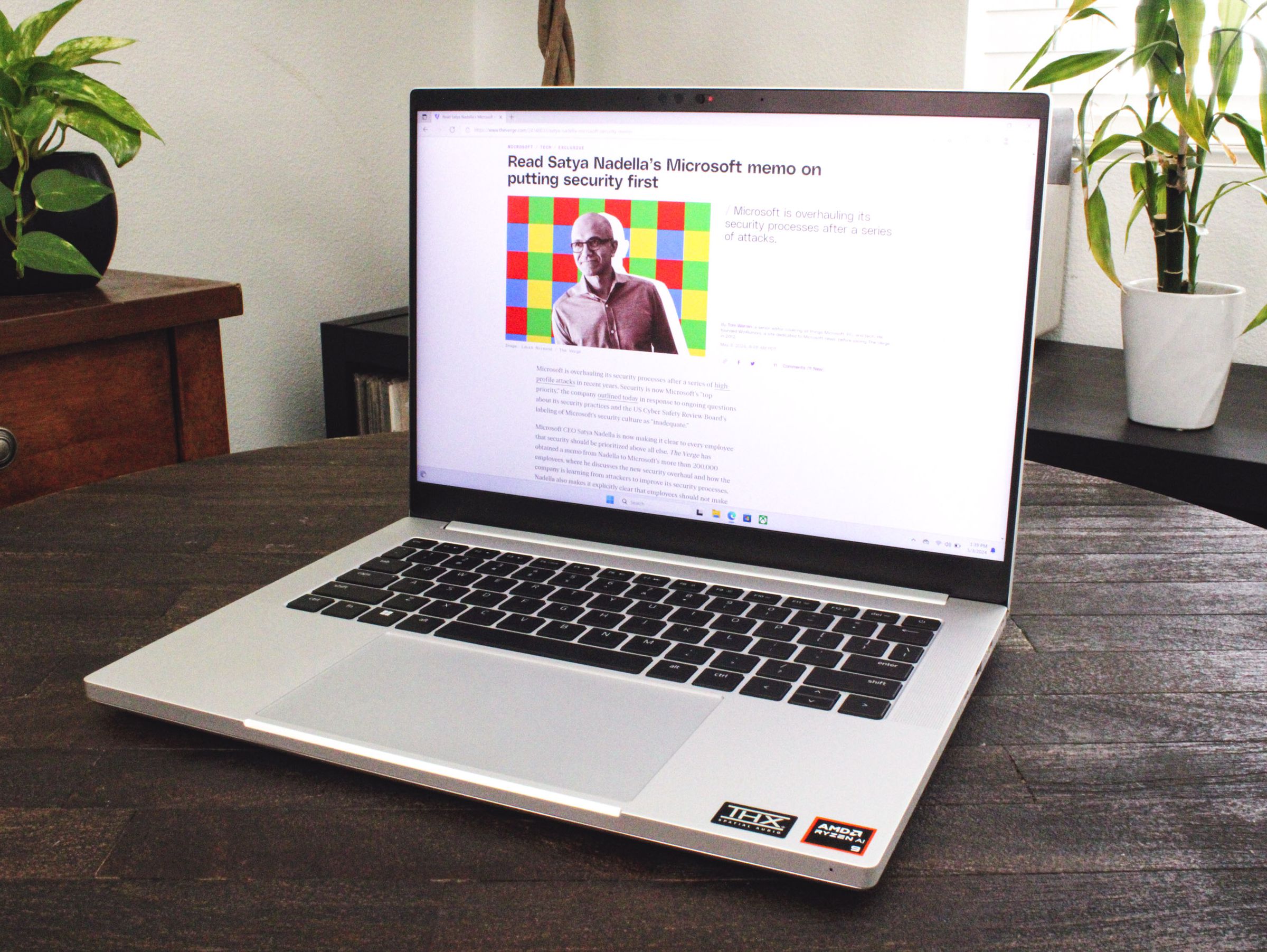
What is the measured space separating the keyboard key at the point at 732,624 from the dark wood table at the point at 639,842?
13 centimetres

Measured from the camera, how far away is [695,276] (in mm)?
701

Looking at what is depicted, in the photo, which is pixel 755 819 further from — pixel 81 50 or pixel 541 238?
pixel 81 50

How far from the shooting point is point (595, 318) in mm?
732

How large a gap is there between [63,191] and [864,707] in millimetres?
1001

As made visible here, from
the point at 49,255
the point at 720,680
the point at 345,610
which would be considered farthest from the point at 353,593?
the point at 49,255

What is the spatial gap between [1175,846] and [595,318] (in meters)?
0.46

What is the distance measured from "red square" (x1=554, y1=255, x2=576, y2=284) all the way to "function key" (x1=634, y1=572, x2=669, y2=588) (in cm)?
21

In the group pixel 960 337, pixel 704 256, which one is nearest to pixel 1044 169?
pixel 960 337

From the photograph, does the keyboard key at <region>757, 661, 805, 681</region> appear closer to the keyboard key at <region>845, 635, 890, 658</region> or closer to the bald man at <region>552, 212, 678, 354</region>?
the keyboard key at <region>845, 635, 890, 658</region>

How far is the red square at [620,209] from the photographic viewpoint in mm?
715

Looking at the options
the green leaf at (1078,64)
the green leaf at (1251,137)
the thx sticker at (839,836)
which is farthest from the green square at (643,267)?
the green leaf at (1251,137)

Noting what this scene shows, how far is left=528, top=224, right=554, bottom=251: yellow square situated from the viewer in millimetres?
740

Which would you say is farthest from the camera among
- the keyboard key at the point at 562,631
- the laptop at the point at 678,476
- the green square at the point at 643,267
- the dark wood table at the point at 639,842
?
the green square at the point at 643,267

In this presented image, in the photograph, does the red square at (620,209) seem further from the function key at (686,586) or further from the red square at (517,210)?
the function key at (686,586)
